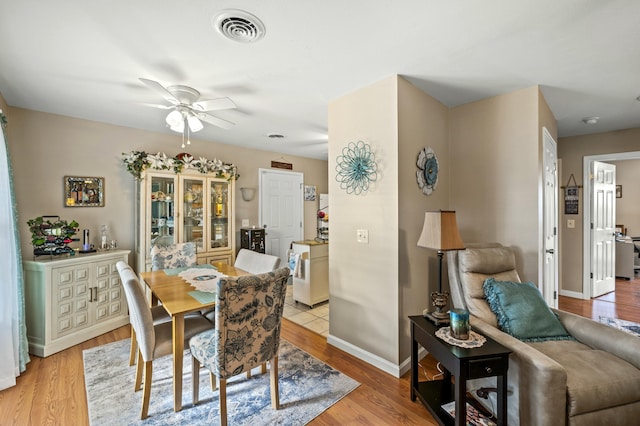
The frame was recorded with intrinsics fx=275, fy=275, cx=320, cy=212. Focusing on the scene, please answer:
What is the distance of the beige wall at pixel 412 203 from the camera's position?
89.0 inches

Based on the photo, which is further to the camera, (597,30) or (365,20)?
(597,30)

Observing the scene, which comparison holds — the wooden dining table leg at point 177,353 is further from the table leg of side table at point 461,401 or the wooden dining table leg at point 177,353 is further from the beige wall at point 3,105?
the beige wall at point 3,105

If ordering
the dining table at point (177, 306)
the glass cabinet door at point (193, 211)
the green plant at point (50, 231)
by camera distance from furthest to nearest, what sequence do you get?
the glass cabinet door at point (193, 211)
the green plant at point (50, 231)
the dining table at point (177, 306)

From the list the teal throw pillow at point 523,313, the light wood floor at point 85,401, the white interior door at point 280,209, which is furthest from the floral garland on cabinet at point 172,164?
the teal throw pillow at point 523,313

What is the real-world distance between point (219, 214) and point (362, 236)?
8.19 feet

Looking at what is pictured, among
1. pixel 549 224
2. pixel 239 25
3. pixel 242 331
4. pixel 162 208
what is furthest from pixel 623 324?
pixel 162 208

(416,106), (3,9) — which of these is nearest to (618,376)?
(416,106)

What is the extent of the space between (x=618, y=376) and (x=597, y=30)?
2021 millimetres

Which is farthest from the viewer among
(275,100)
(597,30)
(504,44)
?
(275,100)

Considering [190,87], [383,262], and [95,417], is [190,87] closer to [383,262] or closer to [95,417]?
[383,262]

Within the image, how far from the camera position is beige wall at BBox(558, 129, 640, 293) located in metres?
3.92

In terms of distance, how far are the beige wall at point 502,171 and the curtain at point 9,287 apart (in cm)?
400

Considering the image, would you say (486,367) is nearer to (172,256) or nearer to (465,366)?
(465,366)

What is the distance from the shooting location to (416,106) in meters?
2.44
